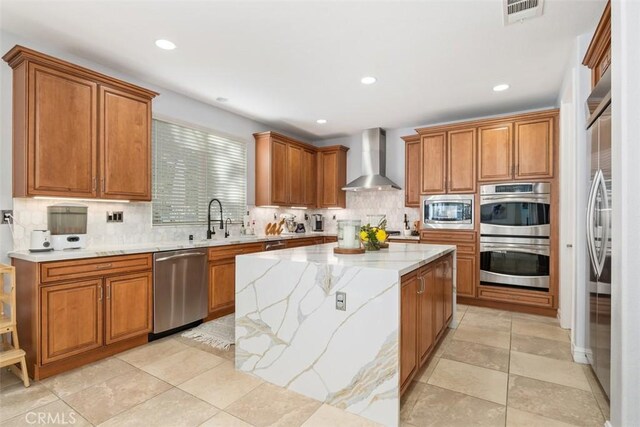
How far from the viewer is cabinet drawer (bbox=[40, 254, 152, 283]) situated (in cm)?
244

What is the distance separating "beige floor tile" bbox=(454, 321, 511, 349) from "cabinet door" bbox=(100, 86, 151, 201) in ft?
11.5

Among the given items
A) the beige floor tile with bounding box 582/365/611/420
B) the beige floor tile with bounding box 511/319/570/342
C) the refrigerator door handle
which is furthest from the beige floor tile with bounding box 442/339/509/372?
the refrigerator door handle

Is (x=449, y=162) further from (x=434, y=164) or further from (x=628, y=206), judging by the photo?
(x=628, y=206)

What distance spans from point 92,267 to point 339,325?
2076 millimetres

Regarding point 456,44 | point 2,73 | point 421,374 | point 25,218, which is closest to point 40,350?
point 25,218

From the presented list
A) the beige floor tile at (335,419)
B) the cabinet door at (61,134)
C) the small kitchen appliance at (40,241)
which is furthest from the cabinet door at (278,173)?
the beige floor tile at (335,419)

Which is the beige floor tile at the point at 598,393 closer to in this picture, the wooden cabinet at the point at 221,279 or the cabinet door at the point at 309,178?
the wooden cabinet at the point at 221,279

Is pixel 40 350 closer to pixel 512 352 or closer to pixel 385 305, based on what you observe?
pixel 385 305

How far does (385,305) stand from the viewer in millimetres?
1908

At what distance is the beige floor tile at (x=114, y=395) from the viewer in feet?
6.72

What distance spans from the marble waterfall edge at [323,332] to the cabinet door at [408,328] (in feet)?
0.45

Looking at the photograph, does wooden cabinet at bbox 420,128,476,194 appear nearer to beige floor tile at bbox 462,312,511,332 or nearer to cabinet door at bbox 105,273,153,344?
beige floor tile at bbox 462,312,511,332

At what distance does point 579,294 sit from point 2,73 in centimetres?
500

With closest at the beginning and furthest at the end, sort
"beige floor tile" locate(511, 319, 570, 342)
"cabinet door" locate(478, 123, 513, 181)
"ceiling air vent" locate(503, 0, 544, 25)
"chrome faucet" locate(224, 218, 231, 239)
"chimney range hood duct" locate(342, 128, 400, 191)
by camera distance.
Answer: "ceiling air vent" locate(503, 0, 544, 25)
"beige floor tile" locate(511, 319, 570, 342)
"cabinet door" locate(478, 123, 513, 181)
"chrome faucet" locate(224, 218, 231, 239)
"chimney range hood duct" locate(342, 128, 400, 191)
